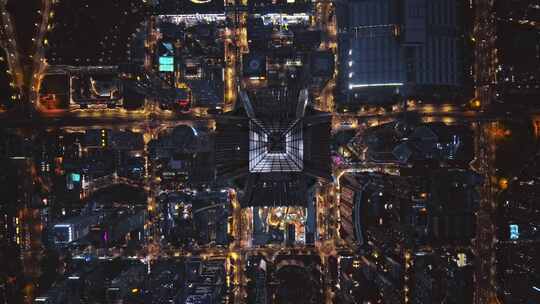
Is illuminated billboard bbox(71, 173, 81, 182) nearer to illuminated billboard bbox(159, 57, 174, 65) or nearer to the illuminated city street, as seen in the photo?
the illuminated city street

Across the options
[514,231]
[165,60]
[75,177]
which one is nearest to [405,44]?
[514,231]

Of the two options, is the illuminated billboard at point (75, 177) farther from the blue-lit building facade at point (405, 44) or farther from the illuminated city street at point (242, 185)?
the blue-lit building facade at point (405, 44)

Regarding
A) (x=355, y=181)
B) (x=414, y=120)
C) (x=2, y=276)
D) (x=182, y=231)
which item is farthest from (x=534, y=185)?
(x=2, y=276)

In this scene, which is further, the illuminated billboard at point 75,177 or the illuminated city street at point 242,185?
the illuminated billboard at point 75,177

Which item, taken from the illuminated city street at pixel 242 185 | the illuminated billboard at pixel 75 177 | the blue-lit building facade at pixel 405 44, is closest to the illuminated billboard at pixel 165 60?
the illuminated city street at pixel 242 185

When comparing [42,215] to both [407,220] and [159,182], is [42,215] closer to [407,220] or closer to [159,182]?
[159,182]

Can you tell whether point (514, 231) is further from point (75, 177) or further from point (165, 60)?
point (75, 177)

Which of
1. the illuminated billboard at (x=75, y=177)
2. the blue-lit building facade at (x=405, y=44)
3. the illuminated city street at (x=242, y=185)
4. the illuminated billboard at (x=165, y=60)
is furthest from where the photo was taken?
the illuminated billboard at (x=75, y=177)

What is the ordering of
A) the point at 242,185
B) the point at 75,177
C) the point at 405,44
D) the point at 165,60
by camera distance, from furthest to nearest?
the point at 75,177 < the point at 165,60 < the point at 405,44 < the point at 242,185

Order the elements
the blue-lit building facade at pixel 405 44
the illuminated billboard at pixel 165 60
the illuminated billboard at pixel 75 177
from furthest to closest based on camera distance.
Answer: the illuminated billboard at pixel 75 177
the illuminated billboard at pixel 165 60
the blue-lit building facade at pixel 405 44

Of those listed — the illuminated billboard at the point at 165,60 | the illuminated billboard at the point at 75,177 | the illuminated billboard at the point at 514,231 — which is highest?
the illuminated billboard at the point at 165,60

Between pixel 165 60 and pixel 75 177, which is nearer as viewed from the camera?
pixel 165 60
